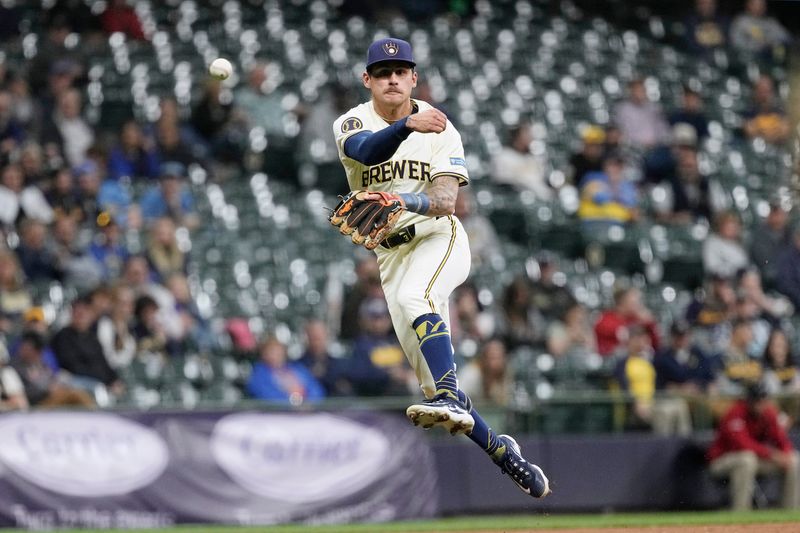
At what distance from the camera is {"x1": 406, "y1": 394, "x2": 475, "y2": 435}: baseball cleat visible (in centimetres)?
677

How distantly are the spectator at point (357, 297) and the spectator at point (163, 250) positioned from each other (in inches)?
61.7

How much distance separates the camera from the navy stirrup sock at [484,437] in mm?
7352

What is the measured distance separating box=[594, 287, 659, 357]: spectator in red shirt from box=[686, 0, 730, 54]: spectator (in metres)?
6.29

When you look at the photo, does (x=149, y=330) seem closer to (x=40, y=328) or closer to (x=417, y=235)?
(x=40, y=328)

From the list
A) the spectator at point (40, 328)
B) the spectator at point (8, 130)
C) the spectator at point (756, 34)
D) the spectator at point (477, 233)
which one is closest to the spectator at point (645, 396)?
the spectator at point (477, 233)

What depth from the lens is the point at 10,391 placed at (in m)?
10.7

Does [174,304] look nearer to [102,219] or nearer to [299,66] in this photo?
[102,219]

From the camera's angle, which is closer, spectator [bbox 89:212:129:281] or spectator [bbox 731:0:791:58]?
spectator [bbox 89:212:129:281]

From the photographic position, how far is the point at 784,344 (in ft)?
42.8

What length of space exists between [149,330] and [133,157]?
2462 millimetres

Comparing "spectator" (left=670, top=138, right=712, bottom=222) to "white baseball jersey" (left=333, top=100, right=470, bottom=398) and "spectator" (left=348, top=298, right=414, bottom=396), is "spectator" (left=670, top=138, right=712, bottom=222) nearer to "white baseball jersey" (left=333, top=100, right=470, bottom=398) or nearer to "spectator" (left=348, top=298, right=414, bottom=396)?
"spectator" (left=348, top=298, right=414, bottom=396)

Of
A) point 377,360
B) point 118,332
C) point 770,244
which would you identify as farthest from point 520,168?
point 118,332

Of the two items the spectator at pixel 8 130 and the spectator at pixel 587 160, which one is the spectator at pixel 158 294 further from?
the spectator at pixel 587 160

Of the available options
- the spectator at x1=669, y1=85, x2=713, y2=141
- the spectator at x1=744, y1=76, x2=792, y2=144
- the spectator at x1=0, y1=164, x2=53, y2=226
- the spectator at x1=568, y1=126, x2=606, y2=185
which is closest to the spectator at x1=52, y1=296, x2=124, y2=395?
the spectator at x1=0, y1=164, x2=53, y2=226
